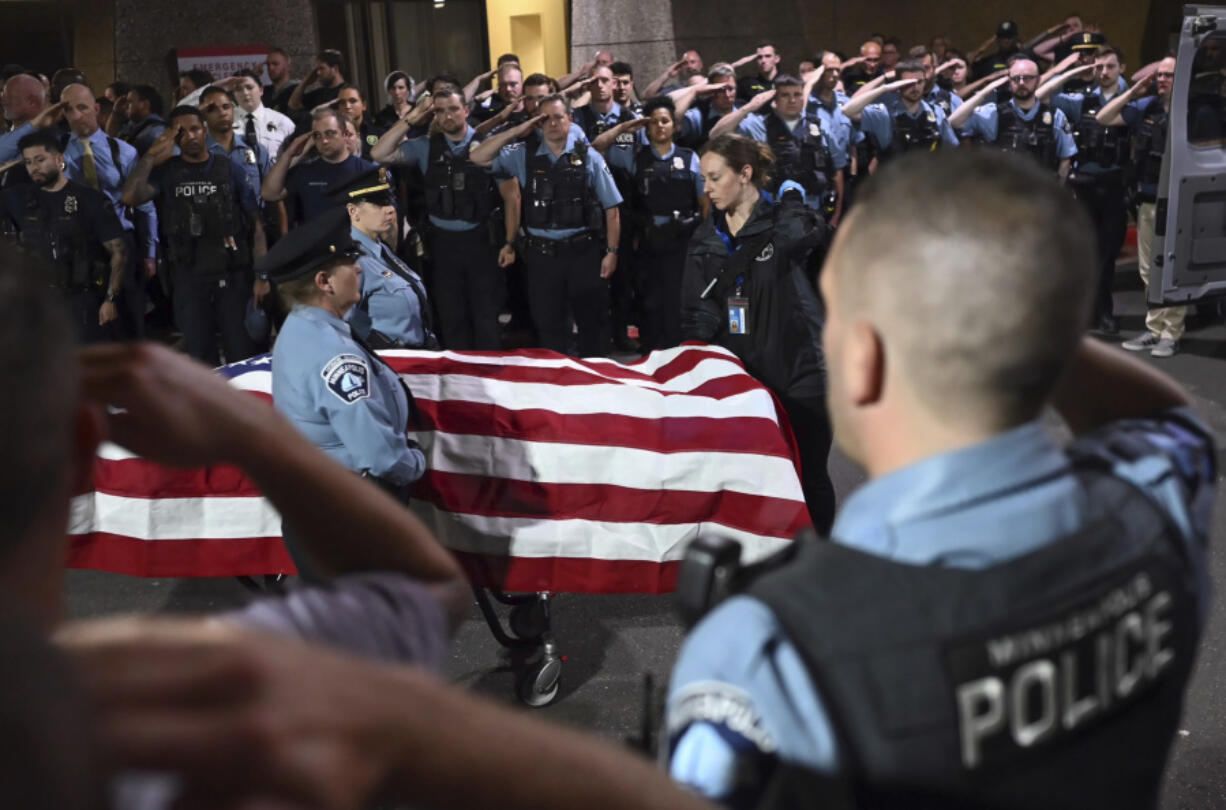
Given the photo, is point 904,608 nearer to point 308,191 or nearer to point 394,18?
point 308,191

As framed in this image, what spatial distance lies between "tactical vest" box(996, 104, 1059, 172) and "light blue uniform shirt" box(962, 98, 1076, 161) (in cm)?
2

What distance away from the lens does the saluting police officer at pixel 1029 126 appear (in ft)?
26.4

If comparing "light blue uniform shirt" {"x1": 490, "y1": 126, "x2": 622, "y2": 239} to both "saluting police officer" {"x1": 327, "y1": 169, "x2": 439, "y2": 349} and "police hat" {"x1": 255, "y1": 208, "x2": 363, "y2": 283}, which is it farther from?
A: "police hat" {"x1": 255, "y1": 208, "x2": 363, "y2": 283}

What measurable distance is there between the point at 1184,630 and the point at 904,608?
32 cm

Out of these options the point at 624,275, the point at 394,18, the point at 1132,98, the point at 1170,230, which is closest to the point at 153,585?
the point at 624,275

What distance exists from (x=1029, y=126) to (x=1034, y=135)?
100mm

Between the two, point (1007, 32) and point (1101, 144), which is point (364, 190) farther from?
point (1007, 32)

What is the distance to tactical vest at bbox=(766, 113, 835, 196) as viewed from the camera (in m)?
7.98

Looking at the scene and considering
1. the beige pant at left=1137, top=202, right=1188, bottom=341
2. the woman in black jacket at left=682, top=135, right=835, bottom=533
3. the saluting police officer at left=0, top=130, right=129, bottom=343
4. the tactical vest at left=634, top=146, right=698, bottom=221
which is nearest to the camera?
the woman in black jacket at left=682, top=135, right=835, bottom=533

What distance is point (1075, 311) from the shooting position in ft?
3.08

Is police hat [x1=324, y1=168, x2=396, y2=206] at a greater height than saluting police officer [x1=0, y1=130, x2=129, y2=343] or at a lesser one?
greater

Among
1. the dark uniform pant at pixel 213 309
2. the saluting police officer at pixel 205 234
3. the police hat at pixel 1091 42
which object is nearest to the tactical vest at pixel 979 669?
the saluting police officer at pixel 205 234

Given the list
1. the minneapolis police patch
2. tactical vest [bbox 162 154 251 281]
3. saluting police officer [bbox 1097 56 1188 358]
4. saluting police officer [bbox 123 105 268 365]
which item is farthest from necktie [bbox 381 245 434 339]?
saluting police officer [bbox 1097 56 1188 358]

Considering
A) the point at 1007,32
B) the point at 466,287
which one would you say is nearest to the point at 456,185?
the point at 466,287
